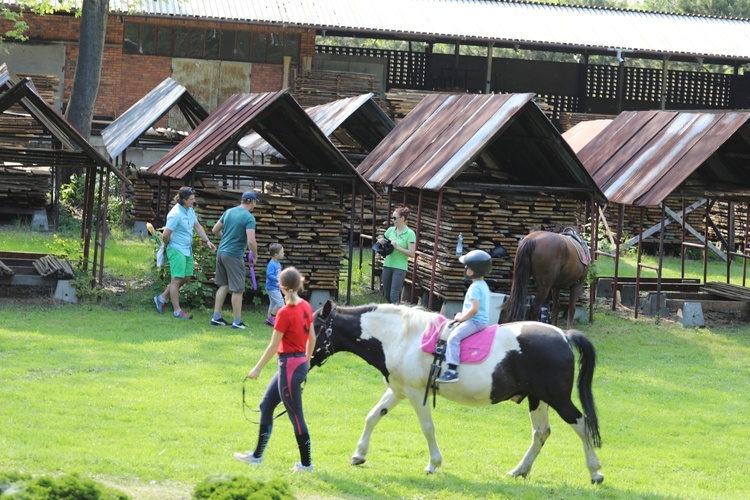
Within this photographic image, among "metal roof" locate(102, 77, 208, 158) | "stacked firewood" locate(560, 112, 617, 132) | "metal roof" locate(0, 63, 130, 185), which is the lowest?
"metal roof" locate(0, 63, 130, 185)

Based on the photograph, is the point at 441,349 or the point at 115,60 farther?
the point at 115,60

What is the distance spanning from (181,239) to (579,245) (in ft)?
19.1

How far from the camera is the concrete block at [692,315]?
59.5 feet

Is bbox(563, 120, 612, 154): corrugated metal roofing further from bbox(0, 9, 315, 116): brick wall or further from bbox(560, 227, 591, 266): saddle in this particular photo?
bbox(0, 9, 315, 116): brick wall

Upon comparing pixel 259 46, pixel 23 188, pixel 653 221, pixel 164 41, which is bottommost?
pixel 23 188

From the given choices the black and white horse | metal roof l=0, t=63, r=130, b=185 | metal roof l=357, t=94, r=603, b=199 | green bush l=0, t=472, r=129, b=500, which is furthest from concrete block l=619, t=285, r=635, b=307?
green bush l=0, t=472, r=129, b=500

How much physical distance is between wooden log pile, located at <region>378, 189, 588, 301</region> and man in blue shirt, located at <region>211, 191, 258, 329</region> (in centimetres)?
321

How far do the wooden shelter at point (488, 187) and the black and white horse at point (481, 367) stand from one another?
272 inches

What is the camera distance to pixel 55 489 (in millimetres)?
6398

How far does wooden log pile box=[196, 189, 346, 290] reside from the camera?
55.4 feet

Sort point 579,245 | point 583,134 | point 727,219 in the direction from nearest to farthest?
point 579,245 → point 583,134 → point 727,219

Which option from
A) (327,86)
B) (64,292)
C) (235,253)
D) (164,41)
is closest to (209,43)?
(164,41)

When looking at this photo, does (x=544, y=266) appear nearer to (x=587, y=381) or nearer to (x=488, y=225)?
(x=488, y=225)

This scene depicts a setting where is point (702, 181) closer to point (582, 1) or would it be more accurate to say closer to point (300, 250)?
point (300, 250)
